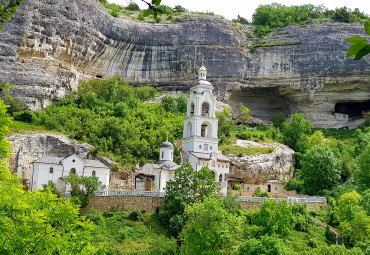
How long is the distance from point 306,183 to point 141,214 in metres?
15.7

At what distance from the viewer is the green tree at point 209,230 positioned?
26.4m

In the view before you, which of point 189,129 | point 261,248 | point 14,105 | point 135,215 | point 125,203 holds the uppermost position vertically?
point 14,105

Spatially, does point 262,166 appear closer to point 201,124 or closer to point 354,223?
point 201,124

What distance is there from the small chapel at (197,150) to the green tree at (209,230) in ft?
32.1

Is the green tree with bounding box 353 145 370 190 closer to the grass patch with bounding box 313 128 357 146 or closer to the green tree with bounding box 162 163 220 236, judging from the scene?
the green tree with bounding box 162 163 220 236

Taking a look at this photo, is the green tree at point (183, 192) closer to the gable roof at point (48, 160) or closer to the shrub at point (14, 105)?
the gable roof at point (48, 160)

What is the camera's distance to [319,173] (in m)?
43.6

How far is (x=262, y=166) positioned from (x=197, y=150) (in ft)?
21.5

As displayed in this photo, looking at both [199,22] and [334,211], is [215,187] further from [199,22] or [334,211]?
[199,22]

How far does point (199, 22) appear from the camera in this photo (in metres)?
66.2

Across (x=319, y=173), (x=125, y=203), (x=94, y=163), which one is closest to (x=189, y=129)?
(x=94, y=163)

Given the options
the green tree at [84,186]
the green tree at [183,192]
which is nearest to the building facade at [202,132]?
the green tree at [183,192]

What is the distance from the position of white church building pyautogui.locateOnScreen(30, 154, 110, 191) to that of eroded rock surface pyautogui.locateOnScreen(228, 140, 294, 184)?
1153 cm

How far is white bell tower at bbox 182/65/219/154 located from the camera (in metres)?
43.8
